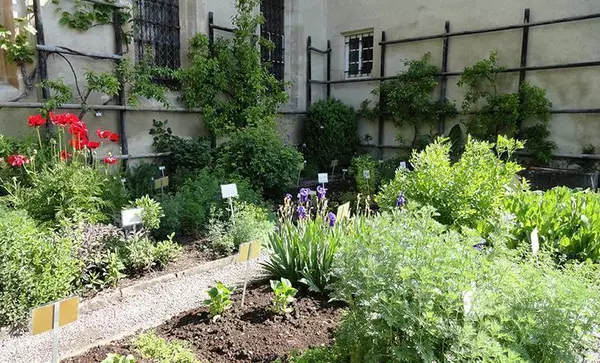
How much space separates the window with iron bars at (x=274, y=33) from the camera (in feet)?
27.8

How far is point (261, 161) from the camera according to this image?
5.62m

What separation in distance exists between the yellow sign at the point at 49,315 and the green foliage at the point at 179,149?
473 cm

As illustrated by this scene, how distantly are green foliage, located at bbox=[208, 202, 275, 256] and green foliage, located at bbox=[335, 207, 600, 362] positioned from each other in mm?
2357

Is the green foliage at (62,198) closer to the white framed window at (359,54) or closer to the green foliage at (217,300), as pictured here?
the green foliage at (217,300)

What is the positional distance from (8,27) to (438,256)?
589cm

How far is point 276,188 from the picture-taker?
5961mm

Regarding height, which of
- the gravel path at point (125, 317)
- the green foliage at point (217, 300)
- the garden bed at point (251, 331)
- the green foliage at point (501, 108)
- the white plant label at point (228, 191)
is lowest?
the gravel path at point (125, 317)

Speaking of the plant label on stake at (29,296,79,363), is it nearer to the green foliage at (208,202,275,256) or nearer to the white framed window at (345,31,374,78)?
the green foliage at (208,202,275,256)

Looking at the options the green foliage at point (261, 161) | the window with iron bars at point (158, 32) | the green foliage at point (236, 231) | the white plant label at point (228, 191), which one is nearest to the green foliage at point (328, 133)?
the green foliage at point (261, 161)

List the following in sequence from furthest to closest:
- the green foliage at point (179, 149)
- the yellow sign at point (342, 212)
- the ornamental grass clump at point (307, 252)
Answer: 1. the green foliage at point (179, 149)
2. the yellow sign at point (342, 212)
3. the ornamental grass clump at point (307, 252)

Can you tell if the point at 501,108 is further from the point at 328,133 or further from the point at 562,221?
the point at 562,221

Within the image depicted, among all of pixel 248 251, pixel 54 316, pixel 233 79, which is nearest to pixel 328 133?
pixel 233 79

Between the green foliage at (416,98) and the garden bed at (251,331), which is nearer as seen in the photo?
the garden bed at (251,331)

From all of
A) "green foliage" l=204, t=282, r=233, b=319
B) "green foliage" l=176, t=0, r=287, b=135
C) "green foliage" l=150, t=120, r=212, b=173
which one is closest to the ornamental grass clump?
"green foliage" l=204, t=282, r=233, b=319
